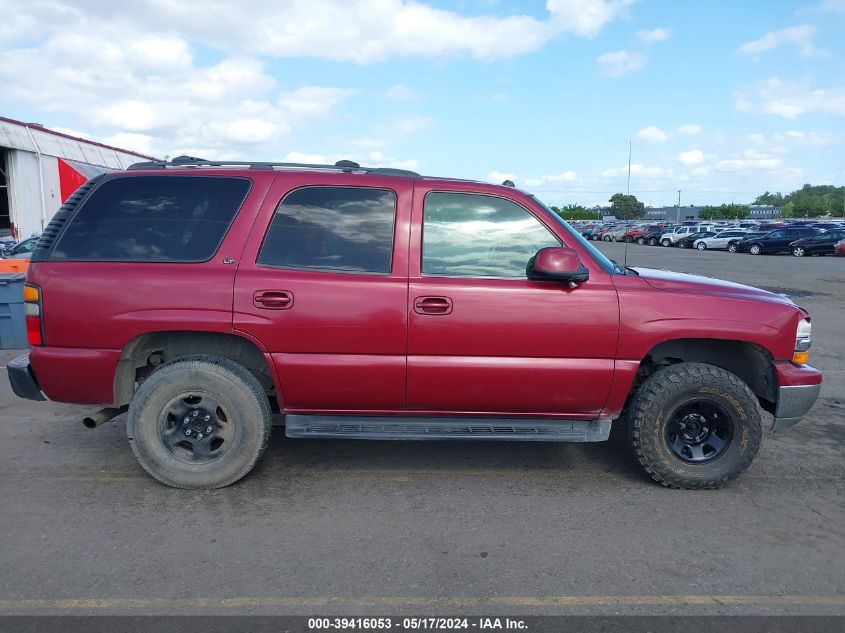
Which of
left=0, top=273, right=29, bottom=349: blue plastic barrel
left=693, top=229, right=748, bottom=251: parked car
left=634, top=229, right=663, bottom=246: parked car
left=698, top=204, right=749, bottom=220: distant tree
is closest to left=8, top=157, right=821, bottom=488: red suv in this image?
left=0, top=273, right=29, bottom=349: blue plastic barrel

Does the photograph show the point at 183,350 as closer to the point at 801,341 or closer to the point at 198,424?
the point at 198,424

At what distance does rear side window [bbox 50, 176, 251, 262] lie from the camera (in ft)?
13.2

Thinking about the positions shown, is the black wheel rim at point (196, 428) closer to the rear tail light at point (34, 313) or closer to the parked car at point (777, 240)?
the rear tail light at point (34, 313)

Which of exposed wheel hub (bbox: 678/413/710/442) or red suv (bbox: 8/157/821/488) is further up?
red suv (bbox: 8/157/821/488)

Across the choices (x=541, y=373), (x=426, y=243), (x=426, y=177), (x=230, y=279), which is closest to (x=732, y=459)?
(x=541, y=373)

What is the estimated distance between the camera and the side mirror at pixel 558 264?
12.6 ft

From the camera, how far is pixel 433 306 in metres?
3.95

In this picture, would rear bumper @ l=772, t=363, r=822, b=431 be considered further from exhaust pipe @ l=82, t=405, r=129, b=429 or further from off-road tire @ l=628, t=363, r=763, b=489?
exhaust pipe @ l=82, t=405, r=129, b=429

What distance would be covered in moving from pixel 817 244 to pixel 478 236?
36416 millimetres

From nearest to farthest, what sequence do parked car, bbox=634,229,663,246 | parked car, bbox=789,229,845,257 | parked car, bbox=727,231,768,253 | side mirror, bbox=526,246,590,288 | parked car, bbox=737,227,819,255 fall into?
side mirror, bbox=526,246,590,288, parked car, bbox=789,229,845,257, parked car, bbox=737,227,819,255, parked car, bbox=727,231,768,253, parked car, bbox=634,229,663,246

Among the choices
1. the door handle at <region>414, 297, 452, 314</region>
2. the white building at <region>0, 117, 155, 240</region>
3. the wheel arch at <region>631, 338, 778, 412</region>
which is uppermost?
the white building at <region>0, 117, 155, 240</region>

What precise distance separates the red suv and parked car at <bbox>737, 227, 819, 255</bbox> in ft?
119

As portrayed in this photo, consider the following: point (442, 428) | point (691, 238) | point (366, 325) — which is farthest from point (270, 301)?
point (691, 238)

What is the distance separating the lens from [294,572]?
3207 mm
